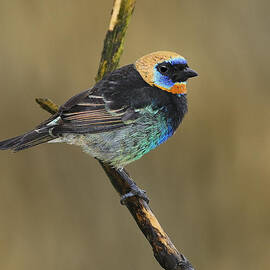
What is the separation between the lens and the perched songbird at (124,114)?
12.9 ft

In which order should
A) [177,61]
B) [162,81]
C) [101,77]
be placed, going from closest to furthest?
[177,61]
[162,81]
[101,77]

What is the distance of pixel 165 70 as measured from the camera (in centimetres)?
400

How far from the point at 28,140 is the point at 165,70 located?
1071 mm

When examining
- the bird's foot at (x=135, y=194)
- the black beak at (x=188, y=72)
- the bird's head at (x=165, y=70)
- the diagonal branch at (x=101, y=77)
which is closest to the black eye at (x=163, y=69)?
the bird's head at (x=165, y=70)

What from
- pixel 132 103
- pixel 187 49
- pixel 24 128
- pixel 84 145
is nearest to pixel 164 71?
pixel 132 103

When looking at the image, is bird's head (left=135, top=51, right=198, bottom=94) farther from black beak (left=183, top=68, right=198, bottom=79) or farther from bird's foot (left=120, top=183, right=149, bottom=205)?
bird's foot (left=120, top=183, right=149, bottom=205)

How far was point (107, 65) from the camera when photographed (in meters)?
4.32

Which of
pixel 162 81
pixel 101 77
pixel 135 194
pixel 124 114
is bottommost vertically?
pixel 135 194

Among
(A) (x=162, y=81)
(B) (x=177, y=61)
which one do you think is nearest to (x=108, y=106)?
(A) (x=162, y=81)

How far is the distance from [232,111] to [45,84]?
171 centimetres

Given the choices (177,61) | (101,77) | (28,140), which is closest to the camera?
(28,140)

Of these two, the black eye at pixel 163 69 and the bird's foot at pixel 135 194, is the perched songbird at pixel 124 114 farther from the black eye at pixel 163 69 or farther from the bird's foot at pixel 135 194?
the bird's foot at pixel 135 194

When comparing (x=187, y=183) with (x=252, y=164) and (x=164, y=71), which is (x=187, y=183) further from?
(x=164, y=71)

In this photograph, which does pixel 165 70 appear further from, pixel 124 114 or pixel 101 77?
pixel 101 77
